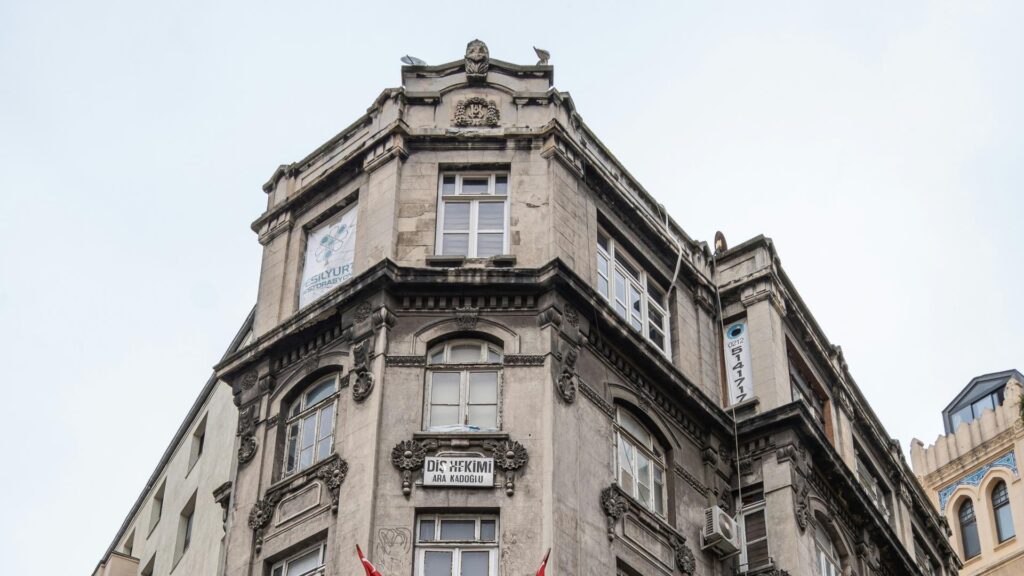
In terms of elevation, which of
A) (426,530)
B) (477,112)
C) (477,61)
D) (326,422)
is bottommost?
(426,530)

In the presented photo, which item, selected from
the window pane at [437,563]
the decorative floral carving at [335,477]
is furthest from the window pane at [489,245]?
the window pane at [437,563]

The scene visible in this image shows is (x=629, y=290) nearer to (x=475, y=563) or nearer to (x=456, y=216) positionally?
(x=456, y=216)

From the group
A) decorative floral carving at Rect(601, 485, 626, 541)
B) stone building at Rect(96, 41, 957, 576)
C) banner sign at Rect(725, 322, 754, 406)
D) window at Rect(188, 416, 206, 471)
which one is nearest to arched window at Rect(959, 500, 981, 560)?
stone building at Rect(96, 41, 957, 576)

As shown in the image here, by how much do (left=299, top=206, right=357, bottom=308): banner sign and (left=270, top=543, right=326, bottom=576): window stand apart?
6.42 meters

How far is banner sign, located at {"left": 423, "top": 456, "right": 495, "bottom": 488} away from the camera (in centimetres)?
2866

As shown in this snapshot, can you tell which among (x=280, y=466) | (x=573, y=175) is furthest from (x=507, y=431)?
(x=573, y=175)

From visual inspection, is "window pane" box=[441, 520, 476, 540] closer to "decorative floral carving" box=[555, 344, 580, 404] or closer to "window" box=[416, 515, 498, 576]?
"window" box=[416, 515, 498, 576]

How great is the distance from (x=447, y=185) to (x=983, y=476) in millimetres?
40061

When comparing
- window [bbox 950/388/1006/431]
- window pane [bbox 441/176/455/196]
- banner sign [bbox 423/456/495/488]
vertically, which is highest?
window [bbox 950/388/1006/431]

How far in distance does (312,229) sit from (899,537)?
1833cm

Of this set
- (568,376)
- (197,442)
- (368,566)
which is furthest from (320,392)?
(197,442)

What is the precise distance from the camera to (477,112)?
34875 millimetres

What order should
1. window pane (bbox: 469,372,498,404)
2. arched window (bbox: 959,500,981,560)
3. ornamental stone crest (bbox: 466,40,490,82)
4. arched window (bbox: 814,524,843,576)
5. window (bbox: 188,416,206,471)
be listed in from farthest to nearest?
arched window (bbox: 959,500,981,560) < window (bbox: 188,416,206,471) < ornamental stone crest (bbox: 466,40,490,82) < arched window (bbox: 814,524,843,576) < window pane (bbox: 469,372,498,404)

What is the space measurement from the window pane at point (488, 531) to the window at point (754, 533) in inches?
288
